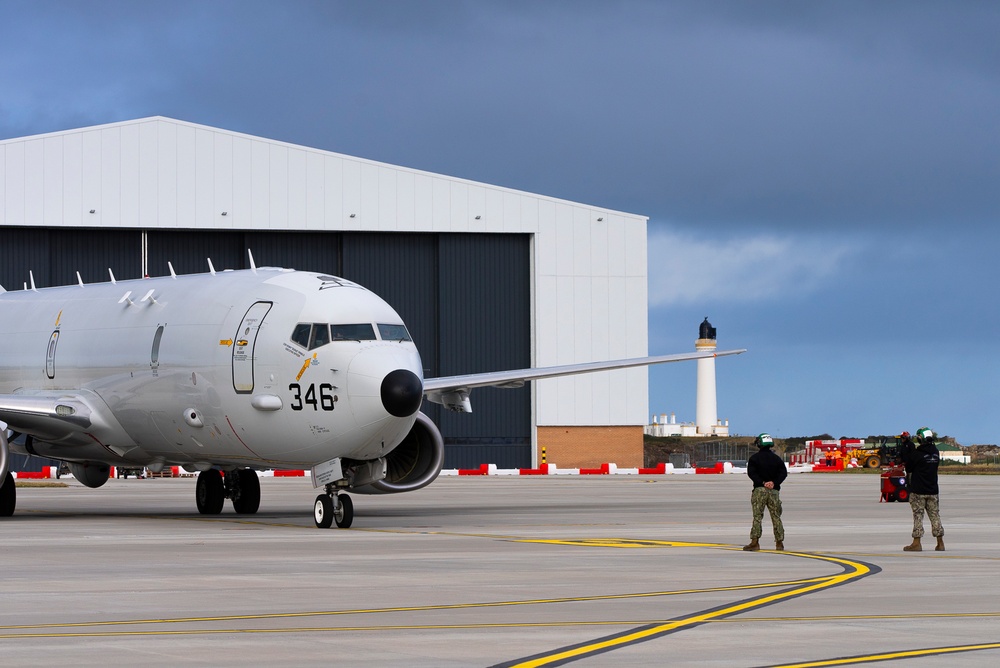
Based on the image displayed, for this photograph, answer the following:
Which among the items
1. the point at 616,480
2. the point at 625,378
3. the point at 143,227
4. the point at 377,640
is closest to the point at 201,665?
the point at 377,640

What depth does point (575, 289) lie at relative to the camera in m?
69.4

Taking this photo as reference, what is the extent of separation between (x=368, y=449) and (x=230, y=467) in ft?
14.9

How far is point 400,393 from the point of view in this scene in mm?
24641

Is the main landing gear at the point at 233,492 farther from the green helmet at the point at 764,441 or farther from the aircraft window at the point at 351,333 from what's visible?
the green helmet at the point at 764,441

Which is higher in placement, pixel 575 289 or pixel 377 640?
pixel 575 289

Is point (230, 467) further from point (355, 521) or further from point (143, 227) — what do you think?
point (143, 227)

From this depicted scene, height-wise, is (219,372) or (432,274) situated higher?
(432,274)

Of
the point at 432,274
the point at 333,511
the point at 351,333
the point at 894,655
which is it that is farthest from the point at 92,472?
the point at 432,274

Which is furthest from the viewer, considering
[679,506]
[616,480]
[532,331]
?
[532,331]

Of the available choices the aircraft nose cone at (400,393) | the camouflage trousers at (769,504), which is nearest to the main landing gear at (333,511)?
the aircraft nose cone at (400,393)

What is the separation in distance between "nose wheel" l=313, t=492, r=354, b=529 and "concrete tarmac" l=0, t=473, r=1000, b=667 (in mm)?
341

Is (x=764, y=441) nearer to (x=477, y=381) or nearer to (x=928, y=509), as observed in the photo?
(x=928, y=509)

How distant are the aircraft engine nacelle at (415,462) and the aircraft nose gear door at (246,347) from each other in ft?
11.5

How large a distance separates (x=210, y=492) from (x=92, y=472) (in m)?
3.07
